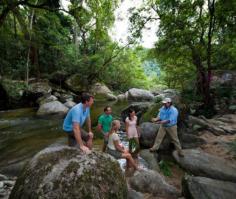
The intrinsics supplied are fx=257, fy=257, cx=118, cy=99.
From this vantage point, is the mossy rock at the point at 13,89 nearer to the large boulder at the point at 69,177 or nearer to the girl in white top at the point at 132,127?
the girl in white top at the point at 132,127

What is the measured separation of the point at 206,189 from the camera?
5.39m

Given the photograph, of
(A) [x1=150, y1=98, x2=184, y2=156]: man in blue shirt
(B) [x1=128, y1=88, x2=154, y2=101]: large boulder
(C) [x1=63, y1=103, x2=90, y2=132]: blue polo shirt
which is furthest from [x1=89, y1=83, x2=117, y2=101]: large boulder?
(C) [x1=63, y1=103, x2=90, y2=132]: blue polo shirt

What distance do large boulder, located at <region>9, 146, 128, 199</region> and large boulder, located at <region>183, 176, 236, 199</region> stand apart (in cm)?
176

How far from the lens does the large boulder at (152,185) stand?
19.5 feet

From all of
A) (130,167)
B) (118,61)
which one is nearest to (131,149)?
(130,167)

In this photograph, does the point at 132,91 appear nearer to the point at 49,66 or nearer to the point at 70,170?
the point at 49,66

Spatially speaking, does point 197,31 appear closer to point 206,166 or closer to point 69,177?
point 206,166

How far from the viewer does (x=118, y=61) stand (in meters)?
33.9

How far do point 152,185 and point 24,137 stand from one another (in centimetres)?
771


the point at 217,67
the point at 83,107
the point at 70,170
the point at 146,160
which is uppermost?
the point at 217,67

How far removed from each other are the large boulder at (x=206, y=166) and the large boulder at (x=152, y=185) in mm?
1365

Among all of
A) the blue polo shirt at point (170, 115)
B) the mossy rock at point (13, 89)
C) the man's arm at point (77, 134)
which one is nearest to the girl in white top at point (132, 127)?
the blue polo shirt at point (170, 115)

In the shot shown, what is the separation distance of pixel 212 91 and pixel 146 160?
27.8ft

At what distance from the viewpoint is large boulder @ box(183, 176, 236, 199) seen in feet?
17.4
